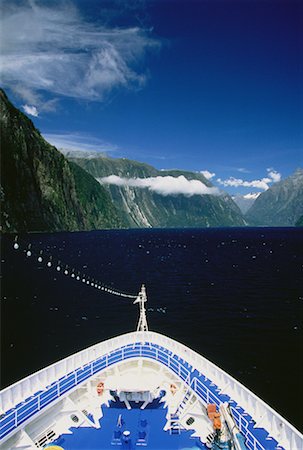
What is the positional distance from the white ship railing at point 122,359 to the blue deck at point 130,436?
73.1 inches

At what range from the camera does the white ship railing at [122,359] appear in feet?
45.8

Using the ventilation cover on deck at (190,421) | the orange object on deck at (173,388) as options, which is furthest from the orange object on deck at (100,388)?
the ventilation cover on deck at (190,421)

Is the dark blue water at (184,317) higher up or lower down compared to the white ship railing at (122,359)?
lower down

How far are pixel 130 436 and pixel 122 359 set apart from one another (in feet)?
22.1

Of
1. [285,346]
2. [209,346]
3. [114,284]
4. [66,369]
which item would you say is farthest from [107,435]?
[114,284]

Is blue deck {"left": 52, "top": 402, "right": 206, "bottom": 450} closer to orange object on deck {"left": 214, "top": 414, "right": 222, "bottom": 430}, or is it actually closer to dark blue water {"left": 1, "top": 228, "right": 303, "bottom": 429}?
orange object on deck {"left": 214, "top": 414, "right": 222, "bottom": 430}

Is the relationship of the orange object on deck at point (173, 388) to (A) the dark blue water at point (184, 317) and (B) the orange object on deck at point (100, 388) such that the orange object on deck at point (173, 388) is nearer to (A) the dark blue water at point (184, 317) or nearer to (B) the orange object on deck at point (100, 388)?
(B) the orange object on deck at point (100, 388)

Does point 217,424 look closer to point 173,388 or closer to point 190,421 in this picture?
point 190,421

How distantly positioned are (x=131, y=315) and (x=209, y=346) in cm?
1719

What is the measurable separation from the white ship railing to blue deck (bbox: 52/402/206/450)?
1856 mm

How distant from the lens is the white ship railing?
1395cm

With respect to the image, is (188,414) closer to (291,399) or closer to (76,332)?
(291,399)

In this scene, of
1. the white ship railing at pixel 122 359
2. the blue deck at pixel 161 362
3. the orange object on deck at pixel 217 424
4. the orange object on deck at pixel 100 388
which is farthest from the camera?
the orange object on deck at pixel 100 388

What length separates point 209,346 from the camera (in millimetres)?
40844
